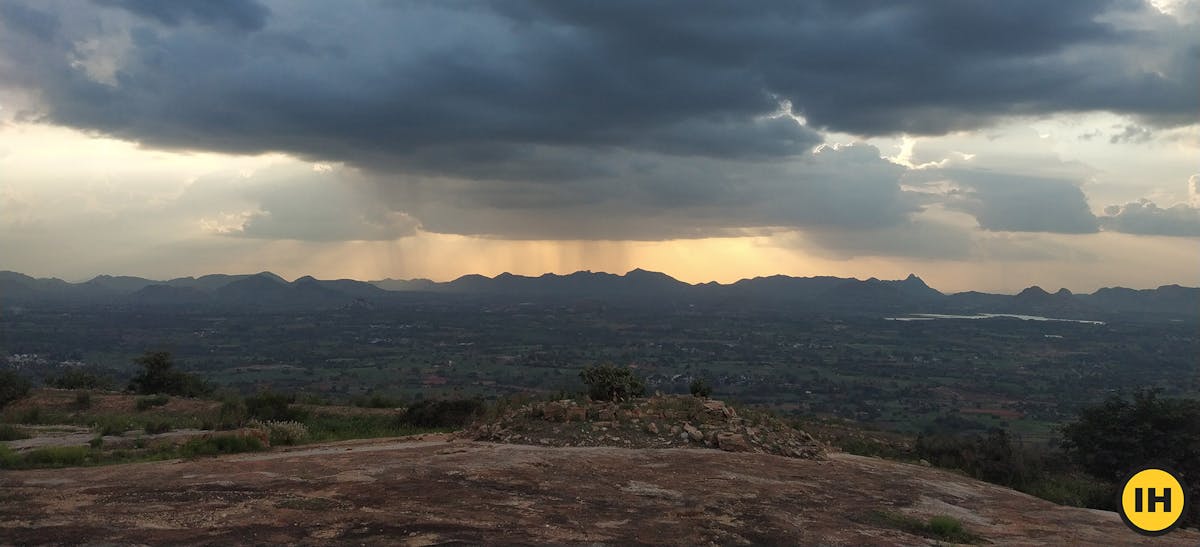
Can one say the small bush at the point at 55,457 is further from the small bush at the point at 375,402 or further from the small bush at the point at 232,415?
the small bush at the point at 375,402

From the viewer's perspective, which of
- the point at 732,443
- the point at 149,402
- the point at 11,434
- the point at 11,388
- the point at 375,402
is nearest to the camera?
the point at 732,443

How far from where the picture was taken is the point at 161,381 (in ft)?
114

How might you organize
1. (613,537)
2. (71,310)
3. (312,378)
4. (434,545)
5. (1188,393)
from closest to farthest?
(434,545) < (613,537) < (1188,393) < (312,378) < (71,310)

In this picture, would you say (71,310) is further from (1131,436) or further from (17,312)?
(1131,436)

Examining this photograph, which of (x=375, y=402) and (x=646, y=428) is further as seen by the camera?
(x=375, y=402)

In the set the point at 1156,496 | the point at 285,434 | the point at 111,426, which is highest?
the point at 1156,496

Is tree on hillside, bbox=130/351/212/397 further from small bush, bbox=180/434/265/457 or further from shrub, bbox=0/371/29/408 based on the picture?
small bush, bbox=180/434/265/457

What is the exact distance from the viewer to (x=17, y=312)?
182 metres

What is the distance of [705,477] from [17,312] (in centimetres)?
23495

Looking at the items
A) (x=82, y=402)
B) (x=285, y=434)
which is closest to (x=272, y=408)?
(x=285, y=434)

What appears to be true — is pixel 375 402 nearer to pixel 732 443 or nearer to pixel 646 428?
pixel 646 428

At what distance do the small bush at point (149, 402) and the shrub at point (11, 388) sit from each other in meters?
4.92

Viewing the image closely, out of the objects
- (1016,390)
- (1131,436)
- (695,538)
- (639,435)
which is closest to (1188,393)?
(1016,390)

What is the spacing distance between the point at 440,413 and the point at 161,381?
66.3ft
